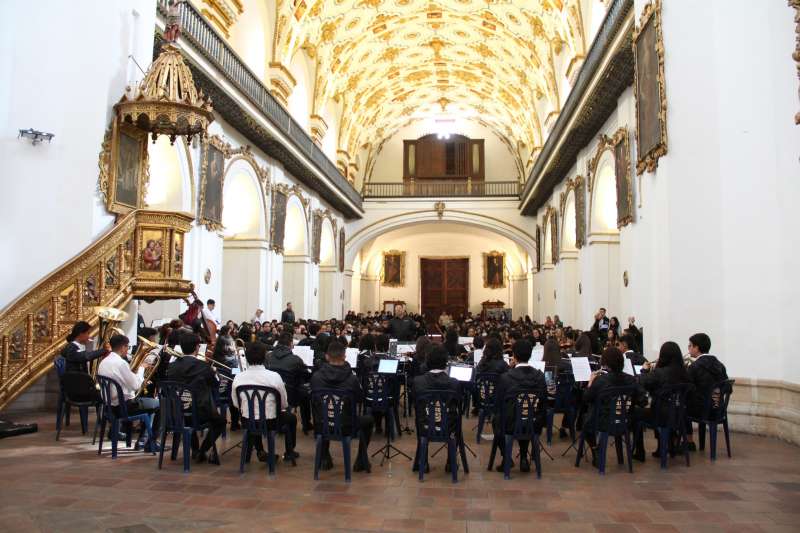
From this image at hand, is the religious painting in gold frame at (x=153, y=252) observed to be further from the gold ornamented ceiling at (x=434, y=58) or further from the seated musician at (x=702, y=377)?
the gold ornamented ceiling at (x=434, y=58)

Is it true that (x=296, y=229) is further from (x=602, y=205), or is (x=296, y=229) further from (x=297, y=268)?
(x=602, y=205)

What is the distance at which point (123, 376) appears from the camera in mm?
5910

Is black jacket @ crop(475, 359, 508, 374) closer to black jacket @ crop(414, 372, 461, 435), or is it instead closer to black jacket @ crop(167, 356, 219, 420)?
black jacket @ crop(414, 372, 461, 435)

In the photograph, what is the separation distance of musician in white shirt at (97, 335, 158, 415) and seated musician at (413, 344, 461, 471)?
8.95 ft

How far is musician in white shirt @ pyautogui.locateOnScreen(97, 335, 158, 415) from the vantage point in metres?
5.90

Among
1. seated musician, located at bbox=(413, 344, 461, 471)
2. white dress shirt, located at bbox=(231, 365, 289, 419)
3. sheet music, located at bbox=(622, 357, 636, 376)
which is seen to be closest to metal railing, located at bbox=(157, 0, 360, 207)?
white dress shirt, located at bbox=(231, 365, 289, 419)

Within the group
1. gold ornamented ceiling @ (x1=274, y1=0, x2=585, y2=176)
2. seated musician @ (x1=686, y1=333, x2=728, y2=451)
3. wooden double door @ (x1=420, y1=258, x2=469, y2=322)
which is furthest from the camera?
wooden double door @ (x1=420, y1=258, x2=469, y2=322)

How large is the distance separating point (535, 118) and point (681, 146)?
17617 millimetres

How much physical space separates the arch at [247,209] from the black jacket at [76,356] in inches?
361

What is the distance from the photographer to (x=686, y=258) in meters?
8.03

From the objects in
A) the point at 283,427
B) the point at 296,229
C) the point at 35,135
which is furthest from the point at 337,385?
the point at 296,229

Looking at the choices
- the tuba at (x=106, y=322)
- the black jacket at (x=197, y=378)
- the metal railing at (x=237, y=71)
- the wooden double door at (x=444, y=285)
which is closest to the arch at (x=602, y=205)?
the metal railing at (x=237, y=71)

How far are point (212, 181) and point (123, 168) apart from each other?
3907 millimetres

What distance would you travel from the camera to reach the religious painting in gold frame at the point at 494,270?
33781 mm
